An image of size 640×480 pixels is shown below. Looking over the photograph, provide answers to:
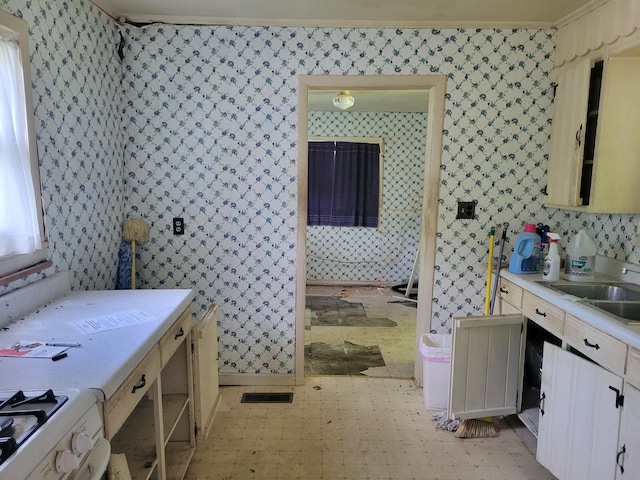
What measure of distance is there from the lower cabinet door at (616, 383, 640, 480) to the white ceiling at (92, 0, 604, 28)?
201 cm

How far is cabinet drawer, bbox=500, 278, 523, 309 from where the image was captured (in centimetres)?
246

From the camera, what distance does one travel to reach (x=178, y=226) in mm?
2828

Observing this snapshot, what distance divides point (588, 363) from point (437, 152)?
59.2 inches

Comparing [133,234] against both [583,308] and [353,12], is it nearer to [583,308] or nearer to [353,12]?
[353,12]

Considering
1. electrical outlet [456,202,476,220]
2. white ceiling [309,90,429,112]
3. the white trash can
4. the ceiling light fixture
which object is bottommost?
the white trash can

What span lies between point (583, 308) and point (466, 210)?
1.09 metres

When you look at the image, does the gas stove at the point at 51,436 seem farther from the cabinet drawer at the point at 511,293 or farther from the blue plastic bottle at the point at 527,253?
the blue plastic bottle at the point at 527,253

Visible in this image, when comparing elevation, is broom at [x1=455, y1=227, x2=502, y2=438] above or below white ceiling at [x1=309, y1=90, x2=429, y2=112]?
below

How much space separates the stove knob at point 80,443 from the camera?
1.00m

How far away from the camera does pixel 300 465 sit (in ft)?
7.05

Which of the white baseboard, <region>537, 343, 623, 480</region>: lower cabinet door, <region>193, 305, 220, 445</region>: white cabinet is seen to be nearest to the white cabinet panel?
<region>537, 343, 623, 480</region>: lower cabinet door

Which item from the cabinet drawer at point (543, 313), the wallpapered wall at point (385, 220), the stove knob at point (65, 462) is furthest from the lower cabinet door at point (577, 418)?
the wallpapered wall at point (385, 220)

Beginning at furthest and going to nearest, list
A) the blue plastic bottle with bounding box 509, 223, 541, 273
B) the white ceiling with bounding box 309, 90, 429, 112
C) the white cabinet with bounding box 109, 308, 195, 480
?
the white ceiling with bounding box 309, 90, 429, 112
the blue plastic bottle with bounding box 509, 223, 541, 273
the white cabinet with bounding box 109, 308, 195, 480

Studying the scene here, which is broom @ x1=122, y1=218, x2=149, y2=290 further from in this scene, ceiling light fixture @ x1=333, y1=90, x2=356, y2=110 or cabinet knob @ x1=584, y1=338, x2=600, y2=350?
cabinet knob @ x1=584, y1=338, x2=600, y2=350
